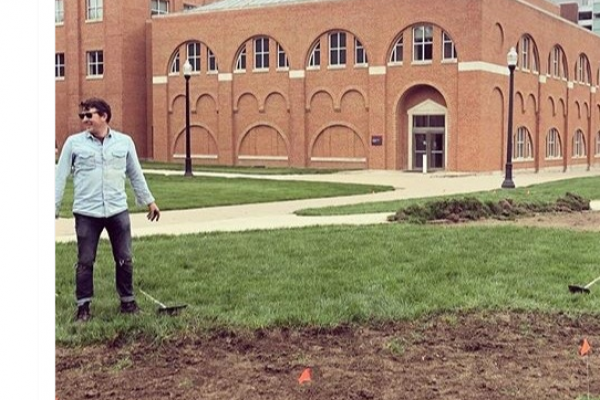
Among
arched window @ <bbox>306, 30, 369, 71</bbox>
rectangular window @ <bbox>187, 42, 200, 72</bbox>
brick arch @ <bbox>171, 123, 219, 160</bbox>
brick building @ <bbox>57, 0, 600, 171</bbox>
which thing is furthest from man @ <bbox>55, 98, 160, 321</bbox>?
rectangular window @ <bbox>187, 42, 200, 72</bbox>

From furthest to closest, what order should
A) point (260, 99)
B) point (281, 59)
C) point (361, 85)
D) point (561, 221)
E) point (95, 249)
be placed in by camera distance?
point (260, 99), point (281, 59), point (361, 85), point (561, 221), point (95, 249)

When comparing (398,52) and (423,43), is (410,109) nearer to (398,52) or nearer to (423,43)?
(398,52)

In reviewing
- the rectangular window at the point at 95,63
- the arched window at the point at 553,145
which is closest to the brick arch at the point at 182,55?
the rectangular window at the point at 95,63

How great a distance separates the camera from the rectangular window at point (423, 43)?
42781 mm

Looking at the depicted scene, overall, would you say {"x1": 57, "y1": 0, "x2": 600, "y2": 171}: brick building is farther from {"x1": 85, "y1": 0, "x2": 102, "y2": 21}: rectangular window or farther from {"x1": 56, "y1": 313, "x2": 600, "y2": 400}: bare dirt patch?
{"x1": 56, "y1": 313, "x2": 600, "y2": 400}: bare dirt patch

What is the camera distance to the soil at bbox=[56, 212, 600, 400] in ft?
15.3

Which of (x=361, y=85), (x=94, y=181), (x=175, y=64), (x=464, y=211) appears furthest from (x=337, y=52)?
(x=94, y=181)

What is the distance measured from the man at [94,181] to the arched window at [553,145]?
4782 centimetres

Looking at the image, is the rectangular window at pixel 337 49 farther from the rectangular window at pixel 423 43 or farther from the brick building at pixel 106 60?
the brick building at pixel 106 60

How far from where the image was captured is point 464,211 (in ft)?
49.2

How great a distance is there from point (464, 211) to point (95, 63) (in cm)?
4332

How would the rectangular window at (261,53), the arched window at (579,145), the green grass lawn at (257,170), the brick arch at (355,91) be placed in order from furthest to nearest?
the arched window at (579,145)
the rectangular window at (261,53)
the brick arch at (355,91)
the green grass lawn at (257,170)

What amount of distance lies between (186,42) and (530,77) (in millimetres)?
21393
